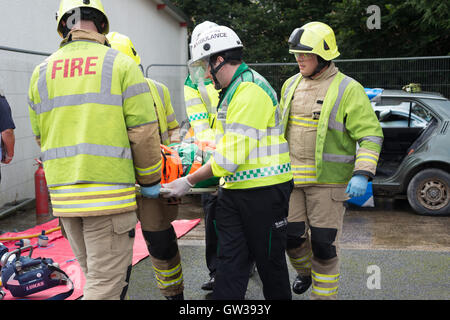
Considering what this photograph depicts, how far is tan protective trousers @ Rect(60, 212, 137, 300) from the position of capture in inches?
107

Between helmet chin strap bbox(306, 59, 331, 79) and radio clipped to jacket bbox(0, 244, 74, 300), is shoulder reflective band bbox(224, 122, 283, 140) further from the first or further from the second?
radio clipped to jacket bbox(0, 244, 74, 300)

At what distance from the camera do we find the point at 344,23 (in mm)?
14984

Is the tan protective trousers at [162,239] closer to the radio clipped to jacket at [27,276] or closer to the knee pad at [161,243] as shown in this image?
the knee pad at [161,243]

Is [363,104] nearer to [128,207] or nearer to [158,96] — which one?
[158,96]

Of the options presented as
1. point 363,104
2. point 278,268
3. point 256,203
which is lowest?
point 278,268

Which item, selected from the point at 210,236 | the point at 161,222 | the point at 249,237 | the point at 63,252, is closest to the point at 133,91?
the point at 249,237

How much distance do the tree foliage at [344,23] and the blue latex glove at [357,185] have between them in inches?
392

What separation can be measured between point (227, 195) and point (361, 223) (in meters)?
4.17

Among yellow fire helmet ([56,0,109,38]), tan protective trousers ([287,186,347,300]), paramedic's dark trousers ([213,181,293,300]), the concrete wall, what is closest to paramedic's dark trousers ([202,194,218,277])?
tan protective trousers ([287,186,347,300])

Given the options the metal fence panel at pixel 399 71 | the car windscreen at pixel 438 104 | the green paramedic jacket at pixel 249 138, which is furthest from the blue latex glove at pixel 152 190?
the metal fence panel at pixel 399 71

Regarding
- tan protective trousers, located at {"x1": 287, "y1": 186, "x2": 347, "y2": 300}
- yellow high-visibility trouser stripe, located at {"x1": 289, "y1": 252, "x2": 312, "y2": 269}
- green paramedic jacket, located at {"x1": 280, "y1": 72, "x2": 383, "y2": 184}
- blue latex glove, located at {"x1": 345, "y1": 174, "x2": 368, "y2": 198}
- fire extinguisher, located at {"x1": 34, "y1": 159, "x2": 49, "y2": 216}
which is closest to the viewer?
blue latex glove, located at {"x1": 345, "y1": 174, "x2": 368, "y2": 198}

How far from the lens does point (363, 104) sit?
3.62 m

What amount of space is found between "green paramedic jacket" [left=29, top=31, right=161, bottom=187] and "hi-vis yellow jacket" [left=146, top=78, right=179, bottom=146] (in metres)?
0.97
